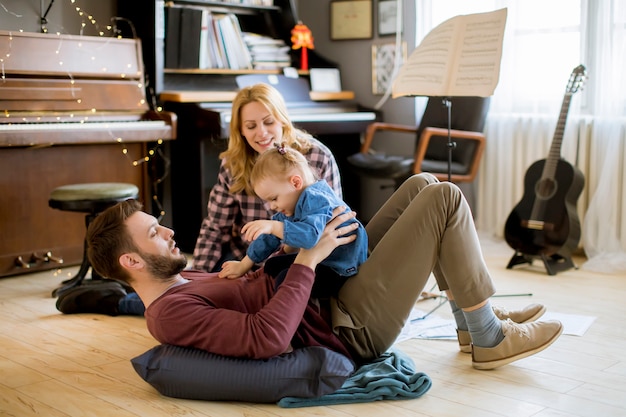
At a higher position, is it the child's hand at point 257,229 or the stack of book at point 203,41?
the stack of book at point 203,41

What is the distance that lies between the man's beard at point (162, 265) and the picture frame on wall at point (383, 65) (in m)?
3.05

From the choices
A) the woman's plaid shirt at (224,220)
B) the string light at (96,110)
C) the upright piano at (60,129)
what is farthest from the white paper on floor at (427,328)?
the upright piano at (60,129)

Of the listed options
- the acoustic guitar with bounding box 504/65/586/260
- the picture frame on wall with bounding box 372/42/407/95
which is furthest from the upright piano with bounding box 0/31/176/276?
the acoustic guitar with bounding box 504/65/586/260

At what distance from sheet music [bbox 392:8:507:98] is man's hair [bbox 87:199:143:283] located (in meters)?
1.46

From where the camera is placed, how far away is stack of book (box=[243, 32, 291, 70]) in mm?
4898

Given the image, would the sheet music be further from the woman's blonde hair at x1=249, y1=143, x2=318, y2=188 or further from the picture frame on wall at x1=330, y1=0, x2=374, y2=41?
the picture frame on wall at x1=330, y1=0, x2=374, y2=41

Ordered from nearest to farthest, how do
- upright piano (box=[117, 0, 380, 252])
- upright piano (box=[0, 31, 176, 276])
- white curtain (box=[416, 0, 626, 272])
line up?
upright piano (box=[0, 31, 176, 276]) < white curtain (box=[416, 0, 626, 272]) < upright piano (box=[117, 0, 380, 252])

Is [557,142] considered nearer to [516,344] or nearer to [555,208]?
[555,208]

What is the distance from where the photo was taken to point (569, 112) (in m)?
4.25

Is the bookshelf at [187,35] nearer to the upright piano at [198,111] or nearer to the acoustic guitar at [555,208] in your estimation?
the upright piano at [198,111]

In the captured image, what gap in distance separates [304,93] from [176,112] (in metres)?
0.89

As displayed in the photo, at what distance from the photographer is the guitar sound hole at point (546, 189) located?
4.02 m

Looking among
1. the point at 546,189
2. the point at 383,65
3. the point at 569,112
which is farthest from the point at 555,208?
the point at 383,65

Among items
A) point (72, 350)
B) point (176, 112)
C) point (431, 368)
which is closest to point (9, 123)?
point (176, 112)
